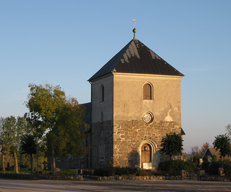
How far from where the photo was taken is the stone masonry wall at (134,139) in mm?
34406

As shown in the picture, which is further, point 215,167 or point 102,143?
point 102,143

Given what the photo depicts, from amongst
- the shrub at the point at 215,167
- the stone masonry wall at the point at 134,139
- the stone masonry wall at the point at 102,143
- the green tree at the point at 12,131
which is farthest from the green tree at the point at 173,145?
the green tree at the point at 12,131

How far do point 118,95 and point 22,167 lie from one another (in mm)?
37707

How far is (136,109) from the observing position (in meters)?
35.2

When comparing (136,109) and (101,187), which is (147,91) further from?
(101,187)

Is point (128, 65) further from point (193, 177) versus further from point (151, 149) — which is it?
point (193, 177)

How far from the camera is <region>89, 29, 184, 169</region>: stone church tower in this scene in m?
34.7

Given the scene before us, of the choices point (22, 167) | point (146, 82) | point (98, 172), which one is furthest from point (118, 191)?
point (22, 167)

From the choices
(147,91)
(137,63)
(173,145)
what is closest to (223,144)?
(173,145)

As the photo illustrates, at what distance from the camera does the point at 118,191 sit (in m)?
19.6

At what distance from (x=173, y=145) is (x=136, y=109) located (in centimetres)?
476

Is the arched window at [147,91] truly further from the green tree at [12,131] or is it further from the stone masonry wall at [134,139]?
the green tree at [12,131]

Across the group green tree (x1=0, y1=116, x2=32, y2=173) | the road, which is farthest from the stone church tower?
green tree (x1=0, y1=116, x2=32, y2=173)

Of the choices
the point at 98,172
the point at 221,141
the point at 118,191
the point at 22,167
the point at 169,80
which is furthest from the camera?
the point at 22,167
